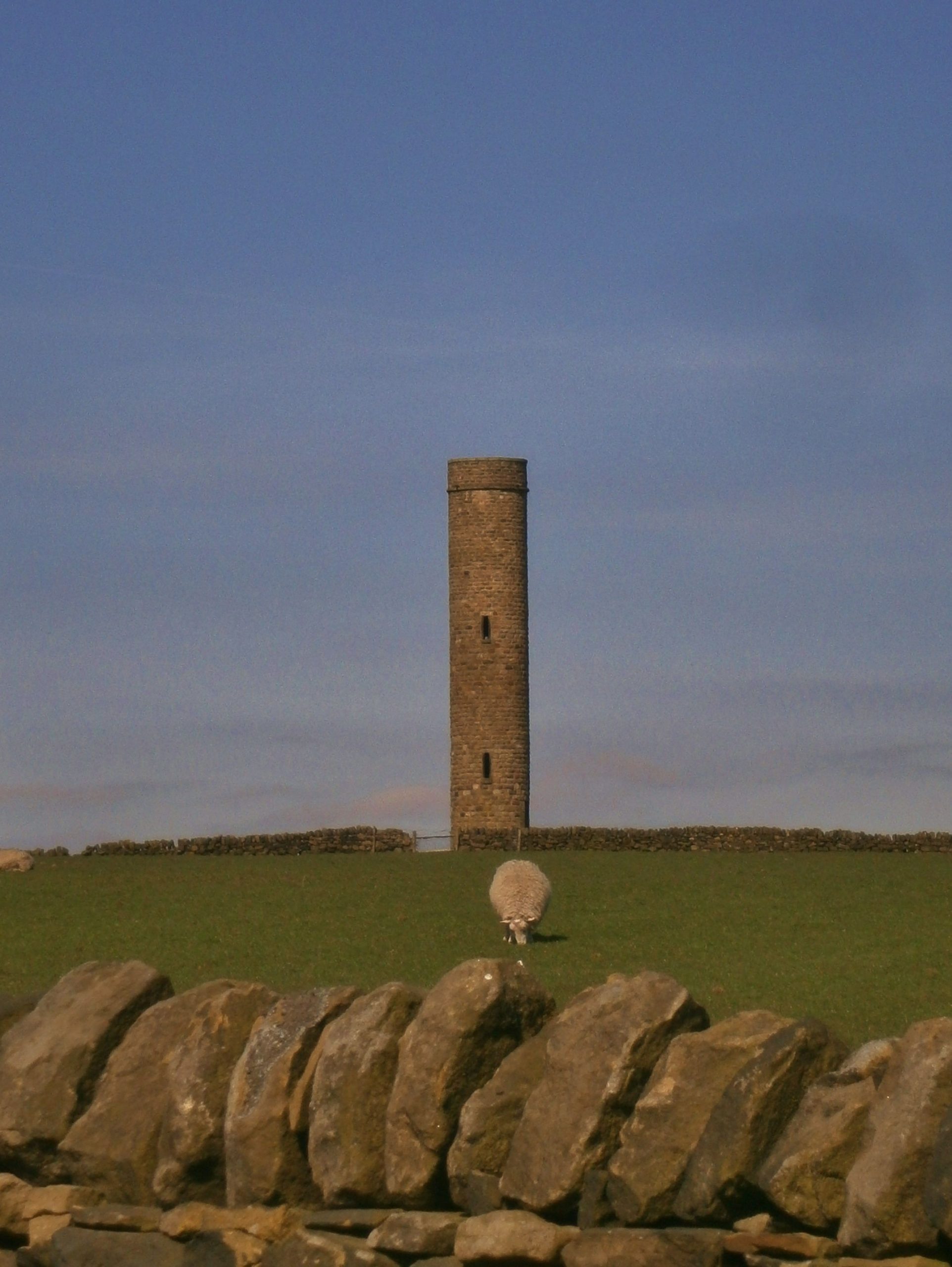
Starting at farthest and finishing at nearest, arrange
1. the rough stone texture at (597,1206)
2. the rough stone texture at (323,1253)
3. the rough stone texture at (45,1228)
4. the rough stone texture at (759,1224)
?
the rough stone texture at (45,1228) < the rough stone texture at (323,1253) < the rough stone texture at (597,1206) < the rough stone texture at (759,1224)

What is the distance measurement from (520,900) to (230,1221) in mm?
16285

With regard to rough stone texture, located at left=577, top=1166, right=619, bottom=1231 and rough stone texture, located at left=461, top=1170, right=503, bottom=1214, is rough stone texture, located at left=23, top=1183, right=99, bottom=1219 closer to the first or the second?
rough stone texture, located at left=461, top=1170, right=503, bottom=1214

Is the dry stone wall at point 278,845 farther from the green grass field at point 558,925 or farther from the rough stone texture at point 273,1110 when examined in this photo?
the rough stone texture at point 273,1110

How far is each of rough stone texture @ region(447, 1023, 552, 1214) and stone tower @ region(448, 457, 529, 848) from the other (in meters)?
46.3

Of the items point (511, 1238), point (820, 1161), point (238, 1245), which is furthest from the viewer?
point (238, 1245)

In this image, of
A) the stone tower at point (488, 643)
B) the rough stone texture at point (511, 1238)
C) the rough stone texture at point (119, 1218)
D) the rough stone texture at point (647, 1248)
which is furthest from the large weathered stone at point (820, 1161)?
the stone tower at point (488, 643)

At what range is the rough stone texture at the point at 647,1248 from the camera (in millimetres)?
6805

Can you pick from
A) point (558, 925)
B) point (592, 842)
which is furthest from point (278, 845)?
point (558, 925)

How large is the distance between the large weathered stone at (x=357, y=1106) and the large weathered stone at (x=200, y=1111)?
0.54 metres

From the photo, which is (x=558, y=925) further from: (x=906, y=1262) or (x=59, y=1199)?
(x=906, y=1262)

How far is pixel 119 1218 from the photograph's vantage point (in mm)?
8477

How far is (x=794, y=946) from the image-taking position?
22078 millimetres

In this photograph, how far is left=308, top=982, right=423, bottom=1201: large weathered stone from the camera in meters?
7.90

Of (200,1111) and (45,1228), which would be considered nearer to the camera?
(200,1111)
